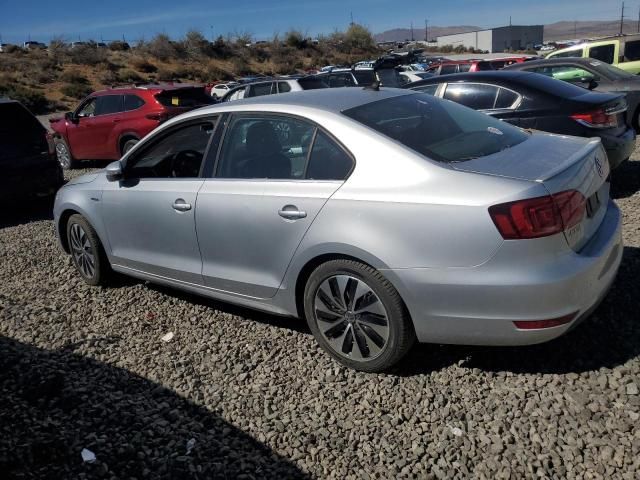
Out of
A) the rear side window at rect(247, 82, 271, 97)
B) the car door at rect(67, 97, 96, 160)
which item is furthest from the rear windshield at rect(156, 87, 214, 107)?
the car door at rect(67, 97, 96, 160)

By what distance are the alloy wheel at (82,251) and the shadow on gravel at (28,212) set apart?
3540mm

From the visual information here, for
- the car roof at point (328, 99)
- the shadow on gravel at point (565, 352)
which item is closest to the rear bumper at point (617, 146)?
the shadow on gravel at point (565, 352)

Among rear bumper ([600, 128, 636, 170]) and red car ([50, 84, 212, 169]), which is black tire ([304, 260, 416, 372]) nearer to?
rear bumper ([600, 128, 636, 170])

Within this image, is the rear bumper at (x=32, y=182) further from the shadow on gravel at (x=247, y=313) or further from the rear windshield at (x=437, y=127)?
the rear windshield at (x=437, y=127)

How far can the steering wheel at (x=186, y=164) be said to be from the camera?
430 cm

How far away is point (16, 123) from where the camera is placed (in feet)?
28.0

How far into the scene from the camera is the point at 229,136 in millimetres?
4102

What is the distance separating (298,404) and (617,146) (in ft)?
16.5

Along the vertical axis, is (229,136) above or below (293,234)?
above

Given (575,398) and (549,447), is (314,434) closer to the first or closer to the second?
(549,447)

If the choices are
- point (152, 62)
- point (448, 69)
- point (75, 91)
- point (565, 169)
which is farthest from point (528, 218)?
point (152, 62)

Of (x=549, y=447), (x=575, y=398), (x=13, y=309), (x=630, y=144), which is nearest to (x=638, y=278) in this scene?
(x=575, y=398)

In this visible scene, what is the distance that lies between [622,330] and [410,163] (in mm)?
1710

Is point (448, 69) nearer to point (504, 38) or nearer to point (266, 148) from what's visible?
point (266, 148)
